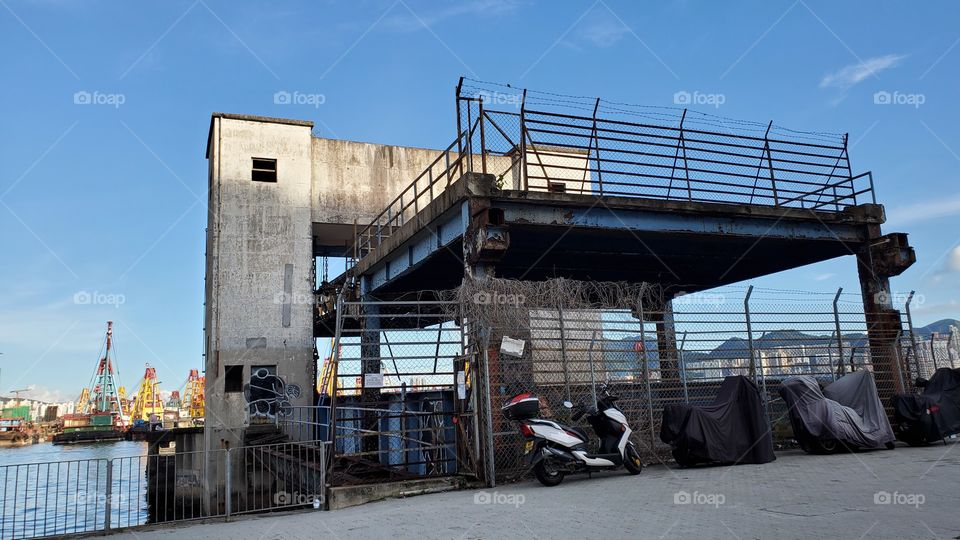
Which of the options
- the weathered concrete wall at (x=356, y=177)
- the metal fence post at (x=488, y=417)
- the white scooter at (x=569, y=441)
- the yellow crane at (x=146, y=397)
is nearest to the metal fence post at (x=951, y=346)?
the white scooter at (x=569, y=441)

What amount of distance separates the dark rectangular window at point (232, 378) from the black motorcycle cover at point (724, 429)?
64.2 ft

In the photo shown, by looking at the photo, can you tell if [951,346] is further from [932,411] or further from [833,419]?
[833,419]

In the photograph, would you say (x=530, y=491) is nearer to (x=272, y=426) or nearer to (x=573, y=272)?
(x=573, y=272)

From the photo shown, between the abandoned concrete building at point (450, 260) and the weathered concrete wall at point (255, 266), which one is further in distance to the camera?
the weathered concrete wall at point (255, 266)

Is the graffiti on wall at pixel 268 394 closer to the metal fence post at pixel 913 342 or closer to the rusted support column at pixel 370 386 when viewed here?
the rusted support column at pixel 370 386

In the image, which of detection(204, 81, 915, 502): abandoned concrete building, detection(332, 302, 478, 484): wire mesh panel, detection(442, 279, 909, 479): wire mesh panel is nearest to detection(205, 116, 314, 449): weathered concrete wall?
detection(204, 81, 915, 502): abandoned concrete building

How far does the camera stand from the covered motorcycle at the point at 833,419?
12320 millimetres

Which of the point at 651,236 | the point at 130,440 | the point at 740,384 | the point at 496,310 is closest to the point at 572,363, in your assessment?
the point at 496,310

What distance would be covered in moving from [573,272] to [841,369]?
9.97 m

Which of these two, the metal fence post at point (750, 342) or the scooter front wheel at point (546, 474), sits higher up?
the metal fence post at point (750, 342)

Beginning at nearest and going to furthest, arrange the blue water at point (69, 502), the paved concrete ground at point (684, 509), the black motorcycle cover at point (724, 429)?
the paved concrete ground at point (684, 509)
the blue water at point (69, 502)
the black motorcycle cover at point (724, 429)

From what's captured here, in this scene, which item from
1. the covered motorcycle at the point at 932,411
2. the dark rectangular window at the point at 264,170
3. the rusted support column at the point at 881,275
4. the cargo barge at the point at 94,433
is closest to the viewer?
the covered motorcycle at the point at 932,411

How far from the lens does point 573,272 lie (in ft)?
75.5

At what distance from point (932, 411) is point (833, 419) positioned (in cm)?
229
